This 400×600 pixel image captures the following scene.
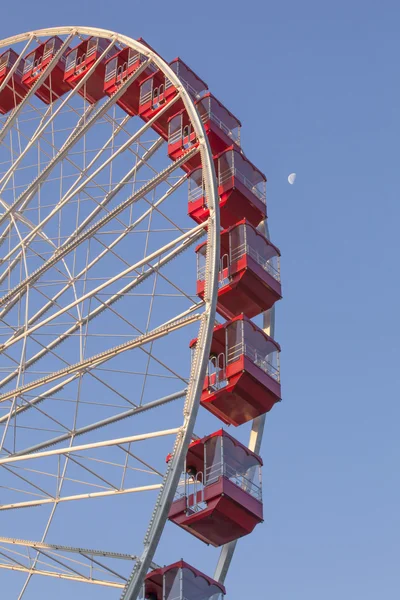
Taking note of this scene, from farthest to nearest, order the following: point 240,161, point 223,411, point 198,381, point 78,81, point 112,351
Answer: point 78,81 → point 240,161 → point 223,411 → point 112,351 → point 198,381

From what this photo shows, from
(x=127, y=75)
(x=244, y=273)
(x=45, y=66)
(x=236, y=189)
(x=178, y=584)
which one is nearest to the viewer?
(x=178, y=584)

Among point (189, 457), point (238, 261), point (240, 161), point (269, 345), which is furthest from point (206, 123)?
point (189, 457)

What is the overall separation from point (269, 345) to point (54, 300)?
3.93m

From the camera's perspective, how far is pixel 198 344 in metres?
19.6

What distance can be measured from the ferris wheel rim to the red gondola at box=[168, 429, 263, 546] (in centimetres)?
181

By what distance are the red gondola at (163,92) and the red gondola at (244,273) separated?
9.94 feet

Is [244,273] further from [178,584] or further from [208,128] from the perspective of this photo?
[178,584]

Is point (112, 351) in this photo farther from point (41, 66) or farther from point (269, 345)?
point (41, 66)

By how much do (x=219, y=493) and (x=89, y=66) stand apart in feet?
35.7

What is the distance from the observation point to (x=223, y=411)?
22.1 m

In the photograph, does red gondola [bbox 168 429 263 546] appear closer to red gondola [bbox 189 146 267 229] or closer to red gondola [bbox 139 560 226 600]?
red gondola [bbox 139 560 226 600]

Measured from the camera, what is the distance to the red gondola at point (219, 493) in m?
20.3

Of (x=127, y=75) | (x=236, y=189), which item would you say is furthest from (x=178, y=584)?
(x=127, y=75)

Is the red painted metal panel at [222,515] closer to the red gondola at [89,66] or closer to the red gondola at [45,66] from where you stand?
the red gondola at [89,66]
